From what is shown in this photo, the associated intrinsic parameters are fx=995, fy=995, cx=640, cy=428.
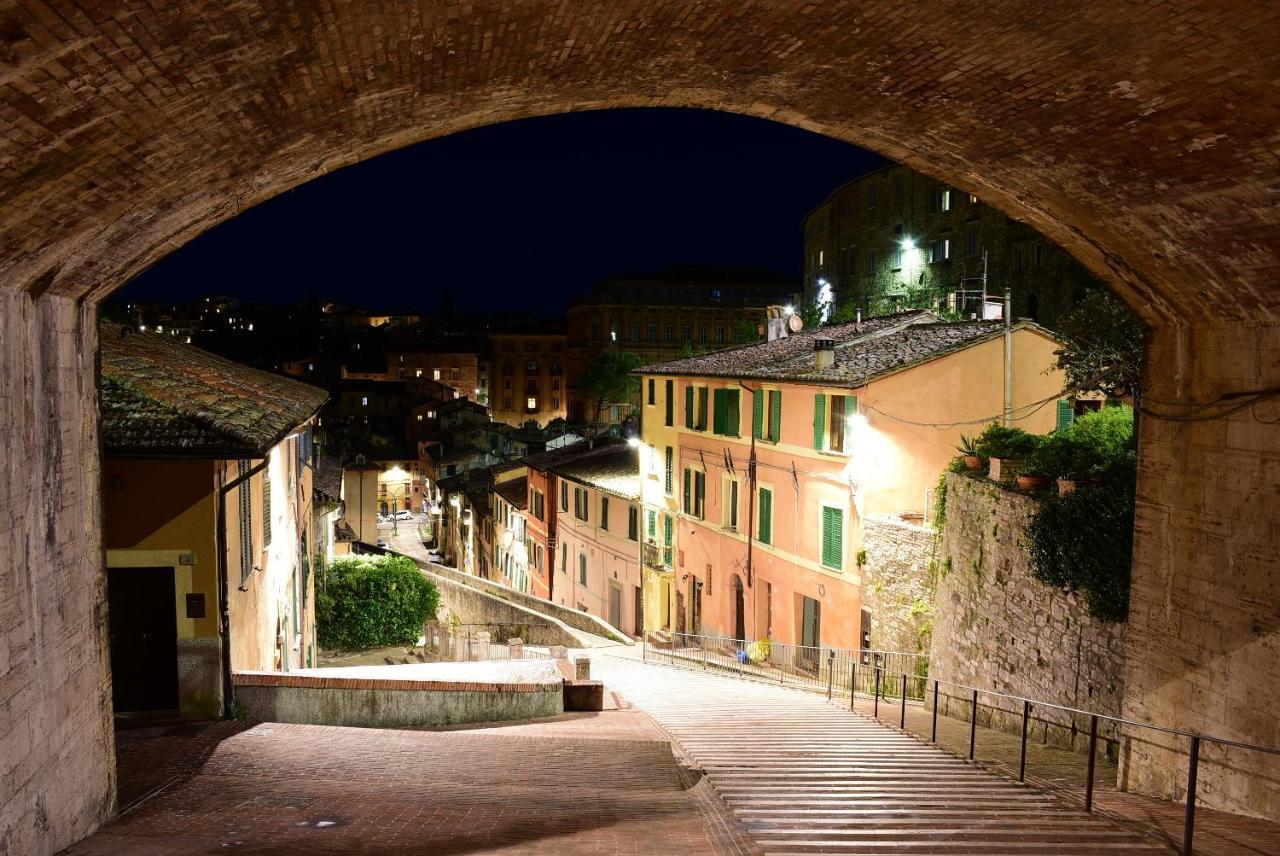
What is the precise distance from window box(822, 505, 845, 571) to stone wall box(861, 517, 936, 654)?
81 cm

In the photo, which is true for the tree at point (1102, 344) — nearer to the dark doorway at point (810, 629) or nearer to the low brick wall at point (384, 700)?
the low brick wall at point (384, 700)

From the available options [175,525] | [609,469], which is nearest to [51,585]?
[175,525]

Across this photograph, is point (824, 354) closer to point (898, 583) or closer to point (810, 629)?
point (898, 583)

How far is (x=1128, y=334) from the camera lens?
14.7 m

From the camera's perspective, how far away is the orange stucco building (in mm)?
22594

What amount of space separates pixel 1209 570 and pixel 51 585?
30.5 ft

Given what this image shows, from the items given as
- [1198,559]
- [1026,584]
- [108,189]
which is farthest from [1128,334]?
[108,189]

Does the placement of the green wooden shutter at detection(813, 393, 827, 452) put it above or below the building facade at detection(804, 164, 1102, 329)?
below

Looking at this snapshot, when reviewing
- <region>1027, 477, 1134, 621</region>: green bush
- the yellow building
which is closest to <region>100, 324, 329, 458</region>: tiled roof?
the yellow building

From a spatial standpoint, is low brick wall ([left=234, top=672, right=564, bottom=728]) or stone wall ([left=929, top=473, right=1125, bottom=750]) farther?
stone wall ([left=929, top=473, right=1125, bottom=750])

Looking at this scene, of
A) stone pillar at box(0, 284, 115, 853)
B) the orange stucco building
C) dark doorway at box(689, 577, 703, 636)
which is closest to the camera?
stone pillar at box(0, 284, 115, 853)

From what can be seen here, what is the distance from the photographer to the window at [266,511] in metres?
14.6

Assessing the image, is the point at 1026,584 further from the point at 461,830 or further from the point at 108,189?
the point at 108,189

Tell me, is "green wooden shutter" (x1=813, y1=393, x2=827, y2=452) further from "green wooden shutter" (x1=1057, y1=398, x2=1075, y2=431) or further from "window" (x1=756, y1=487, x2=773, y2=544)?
"green wooden shutter" (x1=1057, y1=398, x2=1075, y2=431)
